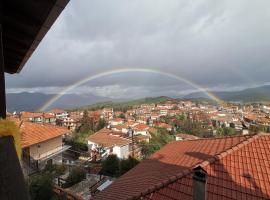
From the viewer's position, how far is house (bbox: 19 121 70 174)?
17.1m

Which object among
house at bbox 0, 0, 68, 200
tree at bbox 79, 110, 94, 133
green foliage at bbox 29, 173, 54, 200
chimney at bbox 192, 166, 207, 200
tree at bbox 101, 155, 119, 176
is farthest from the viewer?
tree at bbox 79, 110, 94, 133

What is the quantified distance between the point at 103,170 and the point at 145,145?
16.9 meters

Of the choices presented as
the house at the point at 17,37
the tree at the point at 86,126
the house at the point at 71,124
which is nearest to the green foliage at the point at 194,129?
the tree at the point at 86,126

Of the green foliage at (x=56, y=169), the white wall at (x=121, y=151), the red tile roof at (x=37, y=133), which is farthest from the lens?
the white wall at (x=121, y=151)

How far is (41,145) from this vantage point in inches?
744

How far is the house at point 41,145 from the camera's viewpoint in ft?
56.1

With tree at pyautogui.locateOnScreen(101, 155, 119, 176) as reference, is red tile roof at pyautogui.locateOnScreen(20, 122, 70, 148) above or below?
above

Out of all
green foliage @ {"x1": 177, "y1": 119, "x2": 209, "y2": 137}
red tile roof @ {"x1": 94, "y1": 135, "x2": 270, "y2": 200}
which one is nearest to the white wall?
red tile roof @ {"x1": 94, "y1": 135, "x2": 270, "y2": 200}

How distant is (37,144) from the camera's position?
18.2 metres

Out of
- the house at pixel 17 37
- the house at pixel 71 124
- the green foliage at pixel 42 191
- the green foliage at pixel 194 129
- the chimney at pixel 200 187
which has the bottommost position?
the green foliage at pixel 194 129

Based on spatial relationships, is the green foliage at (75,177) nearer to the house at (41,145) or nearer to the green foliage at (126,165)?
the green foliage at (126,165)

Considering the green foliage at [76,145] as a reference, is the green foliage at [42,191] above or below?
above

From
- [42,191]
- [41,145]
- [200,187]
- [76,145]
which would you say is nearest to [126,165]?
[41,145]

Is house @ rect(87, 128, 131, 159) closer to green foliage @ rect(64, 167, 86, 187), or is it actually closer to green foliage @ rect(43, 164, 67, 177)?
green foliage @ rect(43, 164, 67, 177)
